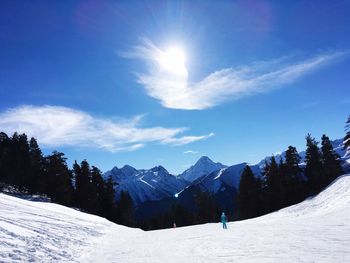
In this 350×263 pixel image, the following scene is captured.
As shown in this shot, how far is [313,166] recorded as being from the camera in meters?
65.5

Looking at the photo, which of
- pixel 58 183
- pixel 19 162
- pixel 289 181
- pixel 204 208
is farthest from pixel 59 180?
pixel 289 181

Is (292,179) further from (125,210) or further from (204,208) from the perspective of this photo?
(125,210)

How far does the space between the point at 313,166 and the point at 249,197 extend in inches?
555

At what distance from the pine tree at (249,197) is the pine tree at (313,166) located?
1019 cm

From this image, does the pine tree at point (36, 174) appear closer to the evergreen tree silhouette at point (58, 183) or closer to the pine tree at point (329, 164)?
the evergreen tree silhouette at point (58, 183)

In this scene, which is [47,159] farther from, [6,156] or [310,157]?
[310,157]

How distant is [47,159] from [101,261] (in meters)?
67.0

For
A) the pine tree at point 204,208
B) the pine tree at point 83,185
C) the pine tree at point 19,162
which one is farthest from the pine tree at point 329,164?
the pine tree at point 19,162

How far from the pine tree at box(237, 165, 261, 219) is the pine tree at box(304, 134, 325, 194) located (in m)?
10.2

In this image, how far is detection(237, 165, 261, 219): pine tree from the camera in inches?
2608

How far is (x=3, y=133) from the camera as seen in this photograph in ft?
278

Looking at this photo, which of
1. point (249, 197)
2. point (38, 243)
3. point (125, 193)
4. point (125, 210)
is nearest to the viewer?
point (38, 243)

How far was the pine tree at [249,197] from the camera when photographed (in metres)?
66.2

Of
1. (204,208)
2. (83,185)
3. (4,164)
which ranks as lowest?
(204,208)
